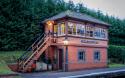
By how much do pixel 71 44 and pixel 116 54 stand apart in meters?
14.0

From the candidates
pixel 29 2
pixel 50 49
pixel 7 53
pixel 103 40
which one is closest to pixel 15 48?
pixel 7 53

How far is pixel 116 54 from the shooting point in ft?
128

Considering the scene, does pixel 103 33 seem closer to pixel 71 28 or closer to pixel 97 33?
pixel 97 33

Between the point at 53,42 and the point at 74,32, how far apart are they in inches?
111

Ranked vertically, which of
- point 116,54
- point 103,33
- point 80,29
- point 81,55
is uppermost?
point 80,29

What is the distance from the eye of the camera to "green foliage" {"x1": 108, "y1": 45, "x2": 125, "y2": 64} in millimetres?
38906

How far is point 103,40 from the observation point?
32688 mm

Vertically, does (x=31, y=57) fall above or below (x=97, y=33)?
below

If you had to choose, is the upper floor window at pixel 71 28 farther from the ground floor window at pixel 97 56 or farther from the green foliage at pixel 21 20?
the green foliage at pixel 21 20

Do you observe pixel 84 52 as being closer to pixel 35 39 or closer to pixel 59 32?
pixel 59 32

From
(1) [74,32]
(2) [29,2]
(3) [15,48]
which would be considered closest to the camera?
(1) [74,32]

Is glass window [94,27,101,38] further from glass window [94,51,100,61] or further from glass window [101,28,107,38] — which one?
glass window [94,51,100,61]

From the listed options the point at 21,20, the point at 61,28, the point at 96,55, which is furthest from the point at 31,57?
the point at 96,55

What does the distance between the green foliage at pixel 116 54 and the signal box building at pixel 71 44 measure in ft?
22.9
